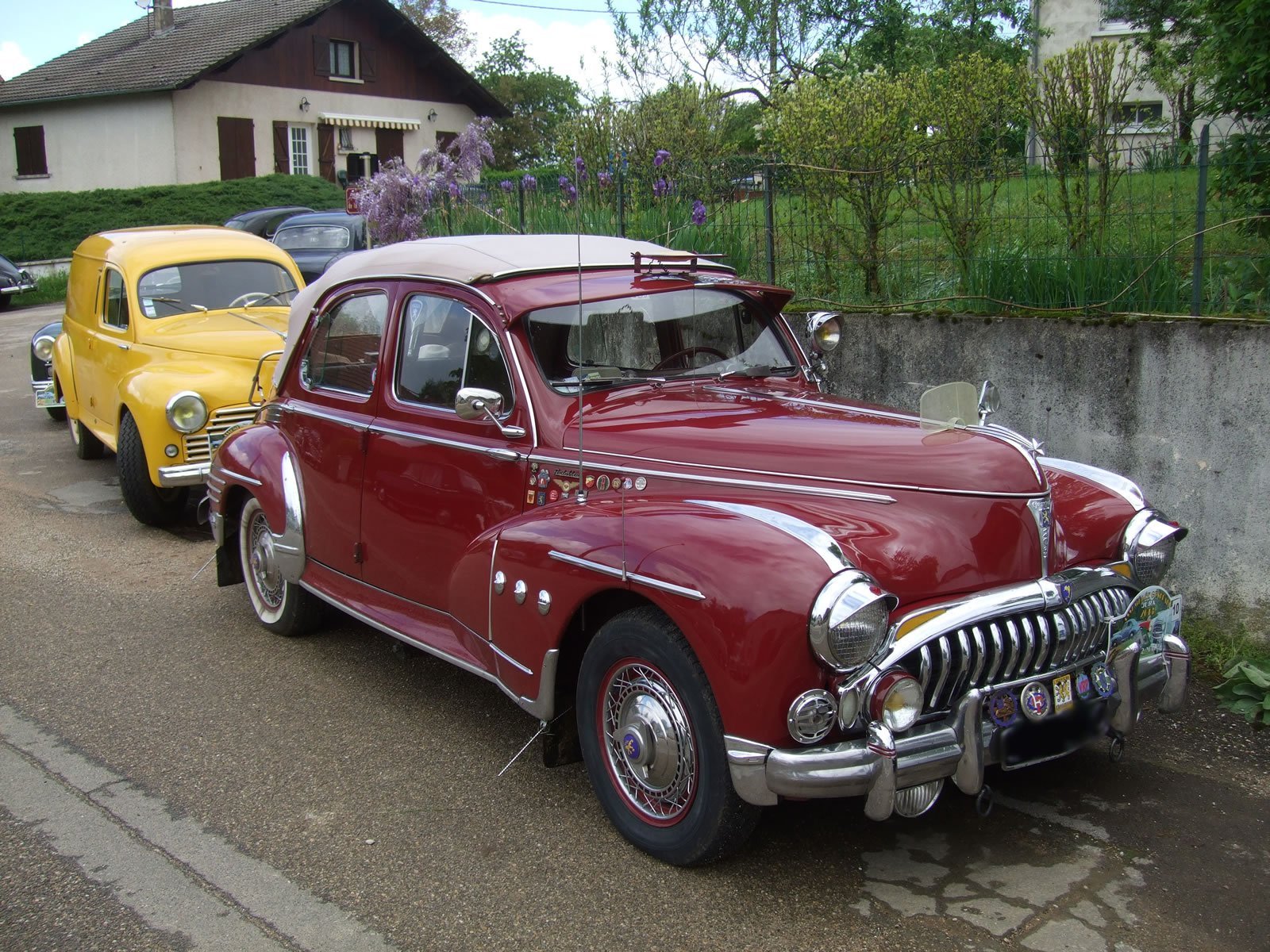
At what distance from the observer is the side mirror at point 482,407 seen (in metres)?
4.21

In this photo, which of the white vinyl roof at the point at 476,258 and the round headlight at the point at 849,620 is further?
the white vinyl roof at the point at 476,258

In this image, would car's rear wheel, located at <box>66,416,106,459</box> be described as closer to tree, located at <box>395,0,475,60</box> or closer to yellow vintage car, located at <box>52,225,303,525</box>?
yellow vintage car, located at <box>52,225,303,525</box>

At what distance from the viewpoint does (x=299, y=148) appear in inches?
1335

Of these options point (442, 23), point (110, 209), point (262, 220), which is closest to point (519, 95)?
point (442, 23)

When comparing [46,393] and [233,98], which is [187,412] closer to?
[46,393]

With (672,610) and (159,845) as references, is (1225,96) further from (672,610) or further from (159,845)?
(159,845)

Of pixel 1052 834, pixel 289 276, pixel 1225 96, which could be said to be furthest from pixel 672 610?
pixel 289 276

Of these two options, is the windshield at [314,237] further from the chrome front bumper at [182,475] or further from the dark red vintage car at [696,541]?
the dark red vintage car at [696,541]

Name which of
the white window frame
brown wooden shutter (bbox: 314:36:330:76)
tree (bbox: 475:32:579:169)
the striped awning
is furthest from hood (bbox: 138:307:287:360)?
tree (bbox: 475:32:579:169)

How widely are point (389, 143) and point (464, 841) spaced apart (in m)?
34.9

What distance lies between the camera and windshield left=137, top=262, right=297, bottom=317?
8.73m

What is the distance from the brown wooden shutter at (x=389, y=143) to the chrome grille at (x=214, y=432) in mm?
29414

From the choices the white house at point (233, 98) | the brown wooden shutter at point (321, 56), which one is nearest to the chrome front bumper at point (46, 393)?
the white house at point (233, 98)

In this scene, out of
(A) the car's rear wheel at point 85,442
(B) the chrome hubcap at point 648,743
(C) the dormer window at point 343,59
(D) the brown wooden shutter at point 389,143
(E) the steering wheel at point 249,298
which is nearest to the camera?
(B) the chrome hubcap at point 648,743
